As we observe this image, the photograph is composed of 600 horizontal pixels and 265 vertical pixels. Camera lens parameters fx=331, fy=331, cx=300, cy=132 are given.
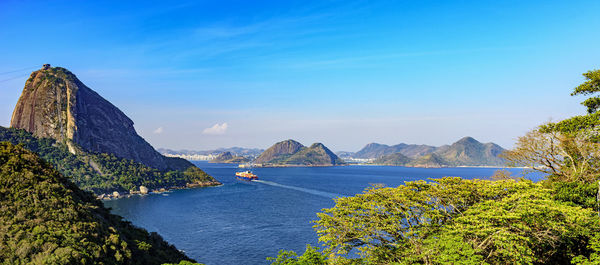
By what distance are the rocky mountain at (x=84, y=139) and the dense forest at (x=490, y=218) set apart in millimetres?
117942

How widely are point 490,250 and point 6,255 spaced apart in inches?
1420

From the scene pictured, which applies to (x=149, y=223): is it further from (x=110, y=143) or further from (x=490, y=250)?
(x=110, y=143)

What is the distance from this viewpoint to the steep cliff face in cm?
15350

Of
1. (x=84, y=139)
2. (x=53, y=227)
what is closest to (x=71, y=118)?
(x=84, y=139)

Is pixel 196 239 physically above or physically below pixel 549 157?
below

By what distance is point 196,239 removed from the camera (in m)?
56.9

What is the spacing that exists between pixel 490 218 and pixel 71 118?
592ft

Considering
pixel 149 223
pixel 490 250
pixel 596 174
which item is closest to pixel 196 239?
pixel 149 223

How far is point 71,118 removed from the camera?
15475 centimetres

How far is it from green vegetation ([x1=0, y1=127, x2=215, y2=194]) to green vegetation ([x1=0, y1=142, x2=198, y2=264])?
83.8 meters

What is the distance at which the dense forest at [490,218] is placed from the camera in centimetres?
1744

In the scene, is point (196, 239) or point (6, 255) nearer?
point (6, 255)

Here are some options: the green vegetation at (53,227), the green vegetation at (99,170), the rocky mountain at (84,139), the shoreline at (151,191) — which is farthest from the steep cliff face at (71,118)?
the green vegetation at (53,227)

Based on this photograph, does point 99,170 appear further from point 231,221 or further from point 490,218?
point 490,218
